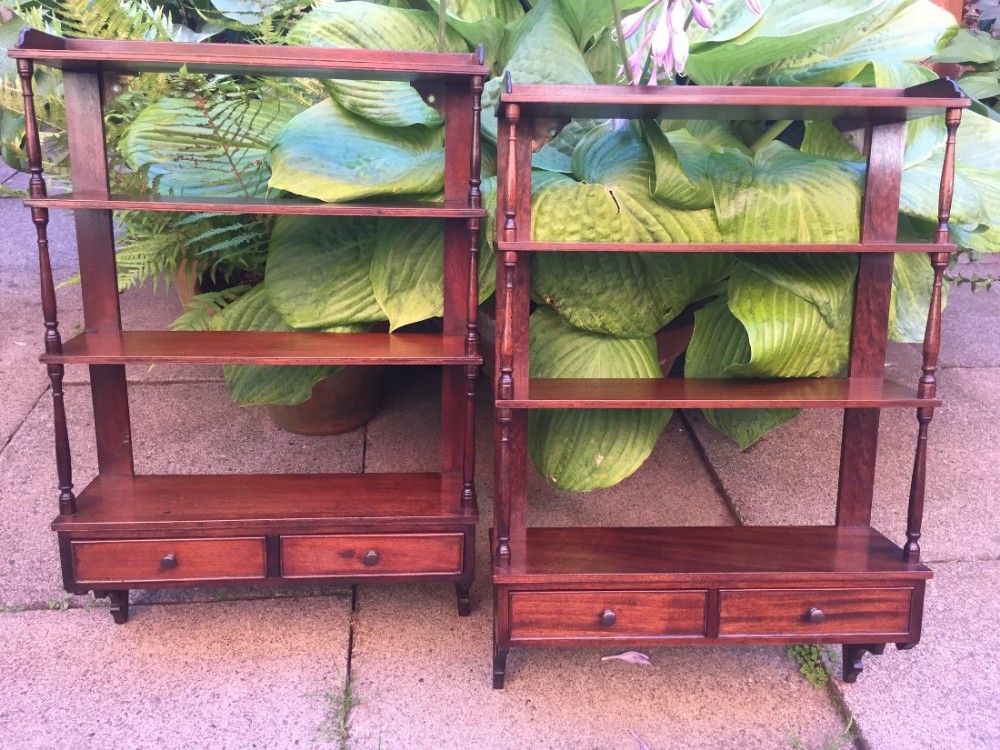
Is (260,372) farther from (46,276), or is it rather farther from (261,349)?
(46,276)

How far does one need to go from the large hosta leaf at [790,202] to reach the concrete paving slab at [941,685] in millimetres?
889

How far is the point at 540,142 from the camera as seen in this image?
160 centimetres

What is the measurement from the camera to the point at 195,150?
6.99 feet

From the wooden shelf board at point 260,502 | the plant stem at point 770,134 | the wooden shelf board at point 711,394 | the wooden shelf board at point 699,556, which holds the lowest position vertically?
the wooden shelf board at point 699,556

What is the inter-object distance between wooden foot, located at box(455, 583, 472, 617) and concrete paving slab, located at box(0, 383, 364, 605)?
451mm

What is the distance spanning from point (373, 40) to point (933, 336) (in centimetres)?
144

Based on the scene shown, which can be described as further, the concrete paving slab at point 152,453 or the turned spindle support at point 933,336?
the concrete paving slab at point 152,453

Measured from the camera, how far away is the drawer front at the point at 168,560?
1762 mm

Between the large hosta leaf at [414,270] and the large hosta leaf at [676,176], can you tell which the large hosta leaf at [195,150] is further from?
the large hosta leaf at [676,176]

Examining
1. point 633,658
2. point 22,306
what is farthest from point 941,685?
point 22,306

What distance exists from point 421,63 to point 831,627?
135 centimetres

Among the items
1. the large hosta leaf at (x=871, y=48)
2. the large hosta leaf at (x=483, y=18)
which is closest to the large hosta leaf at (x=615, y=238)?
the large hosta leaf at (x=483, y=18)

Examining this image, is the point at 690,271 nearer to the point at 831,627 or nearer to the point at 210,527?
the point at 831,627

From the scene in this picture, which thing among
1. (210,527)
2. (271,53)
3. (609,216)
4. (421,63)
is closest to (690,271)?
(609,216)
